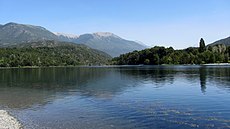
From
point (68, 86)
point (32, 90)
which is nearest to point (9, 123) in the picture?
point (32, 90)

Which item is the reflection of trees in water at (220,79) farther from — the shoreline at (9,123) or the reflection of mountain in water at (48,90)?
the shoreline at (9,123)

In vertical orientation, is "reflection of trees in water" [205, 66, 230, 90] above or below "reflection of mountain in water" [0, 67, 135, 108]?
above

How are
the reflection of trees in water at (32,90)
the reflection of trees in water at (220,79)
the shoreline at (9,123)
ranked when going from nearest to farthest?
1. the shoreline at (9,123)
2. the reflection of trees in water at (32,90)
3. the reflection of trees in water at (220,79)

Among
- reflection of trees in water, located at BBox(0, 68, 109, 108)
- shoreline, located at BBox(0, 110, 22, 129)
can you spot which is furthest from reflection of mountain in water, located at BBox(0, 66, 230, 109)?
shoreline, located at BBox(0, 110, 22, 129)

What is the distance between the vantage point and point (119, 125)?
30938 mm

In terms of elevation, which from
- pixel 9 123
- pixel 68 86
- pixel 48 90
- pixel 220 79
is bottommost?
pixel 9 123

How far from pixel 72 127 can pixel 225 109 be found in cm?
2185

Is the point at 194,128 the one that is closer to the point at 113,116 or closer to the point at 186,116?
the point at 186,116

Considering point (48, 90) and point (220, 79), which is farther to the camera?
point (220, 79)

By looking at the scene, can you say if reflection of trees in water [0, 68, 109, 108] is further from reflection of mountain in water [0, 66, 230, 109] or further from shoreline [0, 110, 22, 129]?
shoreline [0, 110, 22, 129]

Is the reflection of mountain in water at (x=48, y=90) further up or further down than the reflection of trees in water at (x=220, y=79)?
further down

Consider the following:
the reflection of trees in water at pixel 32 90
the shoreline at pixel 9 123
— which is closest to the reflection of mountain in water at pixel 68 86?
the reflection of trees in water at pixel 32 90

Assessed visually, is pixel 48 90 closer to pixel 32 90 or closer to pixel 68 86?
pixel 32 90

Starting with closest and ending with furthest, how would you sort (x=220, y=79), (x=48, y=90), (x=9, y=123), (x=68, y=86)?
(x=9, y=123), (x=48, y=90), (x=68, y=86), (x=220, y=79)
